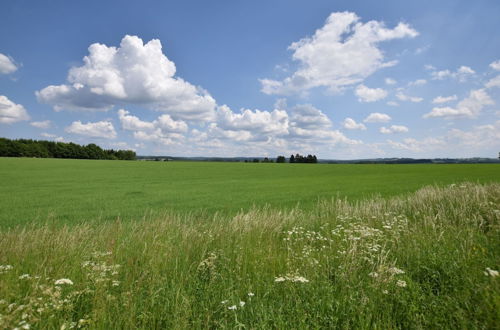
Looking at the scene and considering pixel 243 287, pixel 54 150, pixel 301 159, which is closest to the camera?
pixel 243 287

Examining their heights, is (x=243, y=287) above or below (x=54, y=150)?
below

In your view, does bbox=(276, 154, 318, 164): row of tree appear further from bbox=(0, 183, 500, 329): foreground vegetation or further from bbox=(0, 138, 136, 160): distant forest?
bbox=(0, 183, 500, 329): foreground vegetation

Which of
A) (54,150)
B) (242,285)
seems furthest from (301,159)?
(242,285)

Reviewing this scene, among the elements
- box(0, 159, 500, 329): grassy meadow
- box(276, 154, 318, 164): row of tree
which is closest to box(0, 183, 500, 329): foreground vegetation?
box(0, 159, 500, 329): grassy meadow

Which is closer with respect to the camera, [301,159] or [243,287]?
[243,287]

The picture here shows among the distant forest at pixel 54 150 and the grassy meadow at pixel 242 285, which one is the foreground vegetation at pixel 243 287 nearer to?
the grassy meadow at pixel 242 285

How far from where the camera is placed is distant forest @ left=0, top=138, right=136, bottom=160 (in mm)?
99062

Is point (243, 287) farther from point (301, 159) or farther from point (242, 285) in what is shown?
point (301, 159)

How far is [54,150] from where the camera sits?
111750mm

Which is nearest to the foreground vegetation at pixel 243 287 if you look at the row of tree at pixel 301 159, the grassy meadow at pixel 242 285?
the grassy meadow at pixel 242 285

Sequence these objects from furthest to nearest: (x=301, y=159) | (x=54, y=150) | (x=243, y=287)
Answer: (x=301, y=159) < (x=54, y=150) < (x=243, y=287)

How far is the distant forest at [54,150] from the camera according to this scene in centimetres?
9906

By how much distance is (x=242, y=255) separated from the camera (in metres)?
5.17

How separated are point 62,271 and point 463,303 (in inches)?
239
